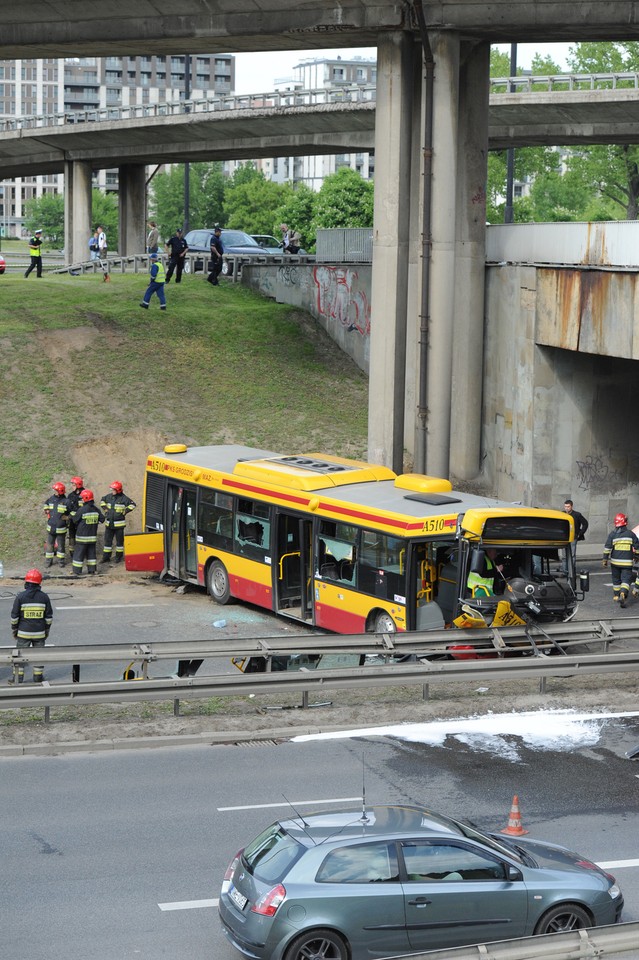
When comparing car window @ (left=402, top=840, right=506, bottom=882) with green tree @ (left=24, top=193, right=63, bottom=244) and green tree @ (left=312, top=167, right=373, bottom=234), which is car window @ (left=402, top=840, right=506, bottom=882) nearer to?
green tree @ (left=312, top=167, right=373, bottom=234)

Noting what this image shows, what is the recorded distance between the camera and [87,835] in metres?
12.8

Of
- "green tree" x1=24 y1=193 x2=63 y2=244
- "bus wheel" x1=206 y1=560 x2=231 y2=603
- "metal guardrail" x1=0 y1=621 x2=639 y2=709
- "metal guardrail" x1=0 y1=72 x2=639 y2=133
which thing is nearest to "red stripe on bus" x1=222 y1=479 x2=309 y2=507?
"bus wheel" x1=206 y1=560 x2=231 y2=603

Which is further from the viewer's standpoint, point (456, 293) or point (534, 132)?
point (534, 132)

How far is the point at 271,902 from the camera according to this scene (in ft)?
30.9

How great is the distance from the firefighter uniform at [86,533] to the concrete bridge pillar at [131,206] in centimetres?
4183

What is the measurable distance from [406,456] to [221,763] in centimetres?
2144

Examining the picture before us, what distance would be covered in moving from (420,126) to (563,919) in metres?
24.9

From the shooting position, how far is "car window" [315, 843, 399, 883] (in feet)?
31.4

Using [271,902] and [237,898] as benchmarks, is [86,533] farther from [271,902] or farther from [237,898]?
[271,902]

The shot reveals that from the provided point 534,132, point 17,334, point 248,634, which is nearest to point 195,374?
point 17,334

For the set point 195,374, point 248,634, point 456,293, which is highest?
point 456,293

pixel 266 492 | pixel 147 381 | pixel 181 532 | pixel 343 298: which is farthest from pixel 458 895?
pixel 343 298

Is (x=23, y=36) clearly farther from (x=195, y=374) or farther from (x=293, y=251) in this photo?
(x=293, y=251)

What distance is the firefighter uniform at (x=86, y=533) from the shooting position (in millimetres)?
27141
